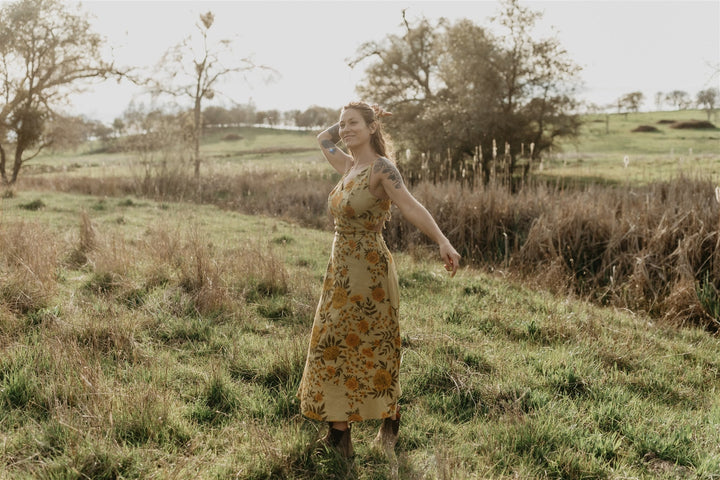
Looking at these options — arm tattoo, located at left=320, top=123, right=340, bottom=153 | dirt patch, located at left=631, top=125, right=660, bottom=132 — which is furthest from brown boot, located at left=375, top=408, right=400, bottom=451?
dirt patch, located at left=631, top=125, right=660, bottom=132

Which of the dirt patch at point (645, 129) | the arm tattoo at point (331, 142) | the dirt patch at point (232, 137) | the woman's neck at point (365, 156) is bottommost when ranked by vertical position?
the woman's neck at point (365, 156)

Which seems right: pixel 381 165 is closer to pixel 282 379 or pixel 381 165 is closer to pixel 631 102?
pixel 282 379

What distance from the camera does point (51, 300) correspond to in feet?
17.2

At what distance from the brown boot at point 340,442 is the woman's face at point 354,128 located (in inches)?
74.4

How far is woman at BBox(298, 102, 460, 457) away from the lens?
3047mm

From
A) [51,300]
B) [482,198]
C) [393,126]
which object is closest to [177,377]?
[51,300]

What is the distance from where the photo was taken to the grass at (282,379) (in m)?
2.95

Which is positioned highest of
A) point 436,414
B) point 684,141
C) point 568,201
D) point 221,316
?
point 684,141

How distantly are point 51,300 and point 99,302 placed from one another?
0.50m

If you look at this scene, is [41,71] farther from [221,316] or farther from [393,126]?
[221,316]

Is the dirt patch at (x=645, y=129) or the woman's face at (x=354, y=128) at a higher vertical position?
the dirt patch at (x=645, y=129)

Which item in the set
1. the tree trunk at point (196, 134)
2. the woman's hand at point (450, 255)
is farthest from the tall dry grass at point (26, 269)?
the tree trunk at point (196, 134)

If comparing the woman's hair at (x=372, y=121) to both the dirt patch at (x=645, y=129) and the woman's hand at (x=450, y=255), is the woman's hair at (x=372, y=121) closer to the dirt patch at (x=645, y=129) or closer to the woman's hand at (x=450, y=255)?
the woman's hand at (x=450, y=255)

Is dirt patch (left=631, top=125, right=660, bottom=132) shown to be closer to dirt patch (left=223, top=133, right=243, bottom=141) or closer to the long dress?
dirt patch (left=223, top=133, right=243, bottom=141)
